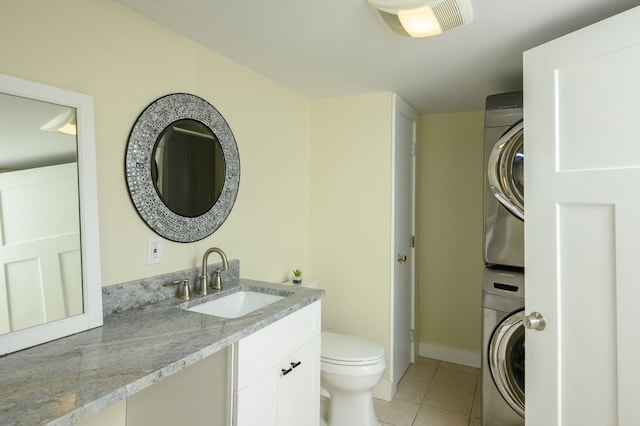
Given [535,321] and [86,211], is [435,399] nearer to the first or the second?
[535,321]

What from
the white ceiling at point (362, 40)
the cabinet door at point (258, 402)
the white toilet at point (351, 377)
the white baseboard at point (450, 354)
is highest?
the white ceiling at point (362, 40)

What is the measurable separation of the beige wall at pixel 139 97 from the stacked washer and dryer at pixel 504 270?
1332mm

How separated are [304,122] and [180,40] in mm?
1207

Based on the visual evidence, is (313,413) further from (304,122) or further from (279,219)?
(304,122)

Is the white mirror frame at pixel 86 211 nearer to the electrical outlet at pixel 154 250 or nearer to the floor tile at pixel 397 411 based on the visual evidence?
the electrical outlet at pixel 154 250

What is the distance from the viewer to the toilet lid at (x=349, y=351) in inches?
82.4

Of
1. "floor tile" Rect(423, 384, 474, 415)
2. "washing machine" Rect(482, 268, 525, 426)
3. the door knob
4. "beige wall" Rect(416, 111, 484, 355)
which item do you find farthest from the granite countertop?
"beige wall" Rect(416, 111, 484, 355)

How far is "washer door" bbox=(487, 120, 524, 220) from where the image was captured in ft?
6.69

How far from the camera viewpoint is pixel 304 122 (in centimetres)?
283

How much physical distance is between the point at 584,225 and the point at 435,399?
5.98 feet

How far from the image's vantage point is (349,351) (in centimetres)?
217

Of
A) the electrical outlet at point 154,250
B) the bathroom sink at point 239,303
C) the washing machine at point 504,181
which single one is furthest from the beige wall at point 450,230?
the electrical outlet at point 154,250

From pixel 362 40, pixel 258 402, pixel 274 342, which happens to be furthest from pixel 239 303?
pixel 362 40

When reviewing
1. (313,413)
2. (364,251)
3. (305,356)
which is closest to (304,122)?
(364,251)
